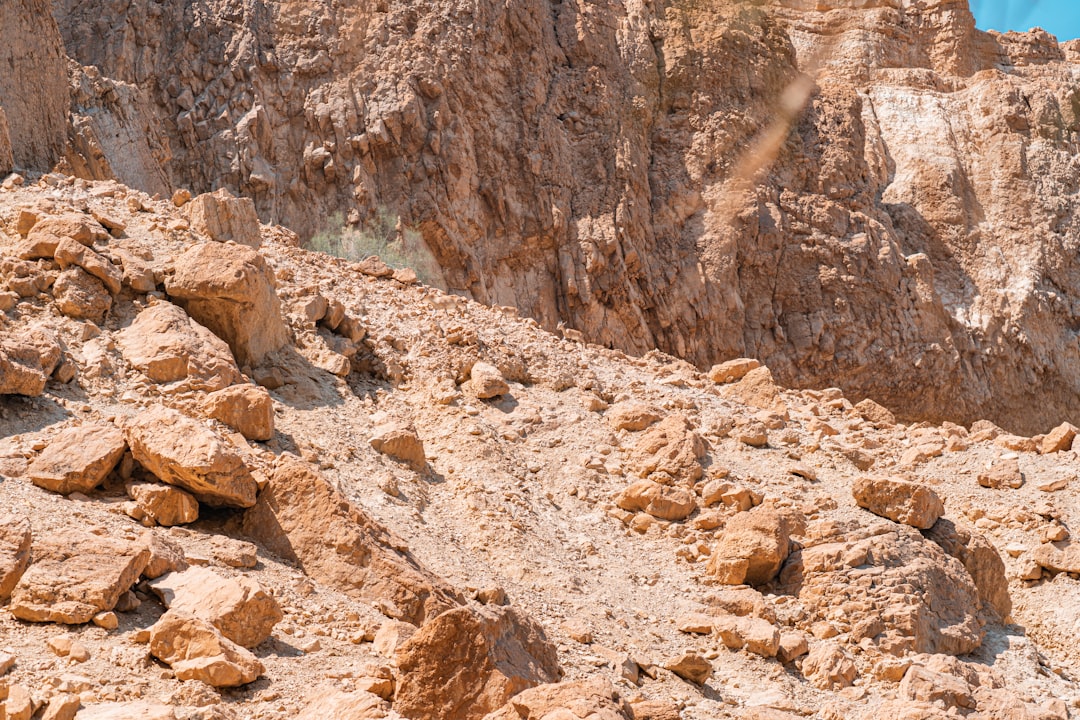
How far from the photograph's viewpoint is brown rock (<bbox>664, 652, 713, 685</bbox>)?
24.1 ft

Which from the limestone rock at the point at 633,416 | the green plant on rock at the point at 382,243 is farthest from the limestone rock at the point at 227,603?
the green plant on rock at the point at 382,243

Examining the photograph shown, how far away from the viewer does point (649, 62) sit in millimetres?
24750

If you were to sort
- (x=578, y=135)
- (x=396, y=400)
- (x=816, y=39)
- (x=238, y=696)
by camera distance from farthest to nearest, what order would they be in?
(x=816, y=39)
(x=578, y=135)
(x=396, y=400)
(x=238, y=696)

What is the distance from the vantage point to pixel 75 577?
5602mm

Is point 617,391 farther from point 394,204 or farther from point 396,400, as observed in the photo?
point 394,204

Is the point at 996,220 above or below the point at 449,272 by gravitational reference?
above

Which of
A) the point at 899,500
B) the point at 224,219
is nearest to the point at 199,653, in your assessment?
the point at 899,500

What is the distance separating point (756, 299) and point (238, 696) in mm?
19099

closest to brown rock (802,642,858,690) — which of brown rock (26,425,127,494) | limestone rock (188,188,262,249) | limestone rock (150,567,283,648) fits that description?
limestone rock (150,567,283,648)

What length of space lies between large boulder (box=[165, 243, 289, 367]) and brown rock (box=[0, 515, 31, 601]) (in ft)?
13.1

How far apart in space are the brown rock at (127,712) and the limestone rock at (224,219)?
7286 mm

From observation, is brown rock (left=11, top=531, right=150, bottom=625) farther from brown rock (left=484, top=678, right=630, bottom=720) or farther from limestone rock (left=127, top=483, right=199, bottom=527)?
brown rock (left=484, top=678, right=630, bottom=720)

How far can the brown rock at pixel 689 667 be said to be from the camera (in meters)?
7.36

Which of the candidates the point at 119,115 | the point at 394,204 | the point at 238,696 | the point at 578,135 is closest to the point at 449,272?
the point at 394,204
